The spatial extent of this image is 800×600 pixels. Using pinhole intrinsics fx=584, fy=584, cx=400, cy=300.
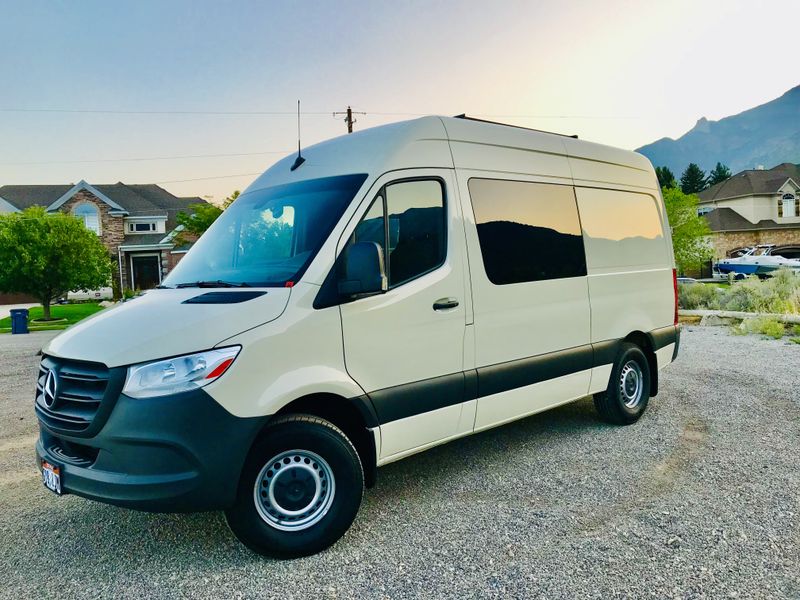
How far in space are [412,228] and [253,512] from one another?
2.06 meters

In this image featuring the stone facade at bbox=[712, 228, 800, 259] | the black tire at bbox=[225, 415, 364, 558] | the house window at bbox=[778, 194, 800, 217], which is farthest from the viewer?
the house window at bbox=[778, 194, 800, 217]

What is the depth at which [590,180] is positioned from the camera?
5.73 meters

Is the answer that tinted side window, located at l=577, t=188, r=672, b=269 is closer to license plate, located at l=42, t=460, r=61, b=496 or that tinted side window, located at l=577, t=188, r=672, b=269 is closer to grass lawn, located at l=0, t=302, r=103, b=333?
license plate, located at l=42, t=460, r=61, b=496

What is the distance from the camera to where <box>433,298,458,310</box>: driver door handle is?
4.06 m

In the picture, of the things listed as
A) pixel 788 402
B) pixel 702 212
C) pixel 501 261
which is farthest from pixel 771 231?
pixel 501 261

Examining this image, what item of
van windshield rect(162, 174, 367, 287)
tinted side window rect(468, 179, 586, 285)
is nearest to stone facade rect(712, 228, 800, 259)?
tinted side window rect(468, 179, 586, 285)

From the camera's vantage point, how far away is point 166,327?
3.16 m

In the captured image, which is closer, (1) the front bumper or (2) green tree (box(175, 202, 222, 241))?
(1) the front bumper

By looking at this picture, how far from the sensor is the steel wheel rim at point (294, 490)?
3.35m

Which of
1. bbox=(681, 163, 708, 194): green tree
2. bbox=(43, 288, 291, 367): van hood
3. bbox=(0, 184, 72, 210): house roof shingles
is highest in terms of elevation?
bbox=(681, 163, 708, 194): green tree

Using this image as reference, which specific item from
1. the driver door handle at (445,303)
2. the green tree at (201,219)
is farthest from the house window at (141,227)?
the driver door handle at (445,303)

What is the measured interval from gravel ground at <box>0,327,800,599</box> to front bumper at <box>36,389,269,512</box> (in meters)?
0.53

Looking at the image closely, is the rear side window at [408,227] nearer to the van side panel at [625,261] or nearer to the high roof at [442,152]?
the high roof at [442,152]

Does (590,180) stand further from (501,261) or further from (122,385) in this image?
(122,385)
